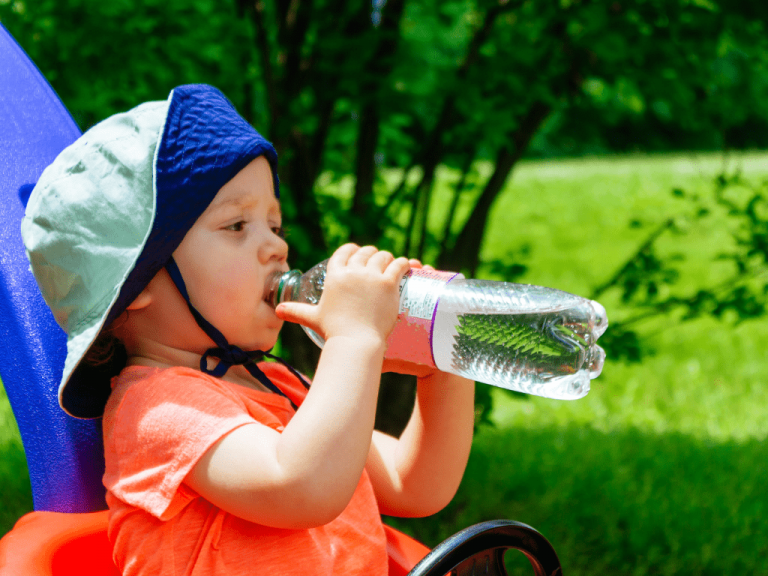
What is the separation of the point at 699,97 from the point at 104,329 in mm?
2781

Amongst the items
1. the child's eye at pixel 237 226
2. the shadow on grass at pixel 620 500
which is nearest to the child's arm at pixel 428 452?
the child's eye at pixel 237 226

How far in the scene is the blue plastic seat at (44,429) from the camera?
130cm

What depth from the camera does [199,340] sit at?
137 cm

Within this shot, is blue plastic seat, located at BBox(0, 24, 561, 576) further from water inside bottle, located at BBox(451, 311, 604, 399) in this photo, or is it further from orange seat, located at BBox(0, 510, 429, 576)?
water inside bottle, located at BBox(451, 311, 604, 399)

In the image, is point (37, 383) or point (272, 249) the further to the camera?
point (37, 383)

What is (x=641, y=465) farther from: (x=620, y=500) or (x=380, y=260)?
(x=380, y=260)

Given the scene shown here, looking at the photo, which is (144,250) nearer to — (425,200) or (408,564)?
(408,564)

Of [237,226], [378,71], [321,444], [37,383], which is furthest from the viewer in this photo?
[378,71]

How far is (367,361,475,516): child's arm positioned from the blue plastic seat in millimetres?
95

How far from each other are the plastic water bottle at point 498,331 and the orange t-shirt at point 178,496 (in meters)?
0.29

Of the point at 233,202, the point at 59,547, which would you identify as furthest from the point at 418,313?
the point at 59,547

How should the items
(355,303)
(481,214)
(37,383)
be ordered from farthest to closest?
(481,214) → (37,383) → (355,303)

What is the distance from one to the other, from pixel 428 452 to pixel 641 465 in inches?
91.3

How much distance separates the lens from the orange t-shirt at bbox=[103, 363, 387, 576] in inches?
46.9
